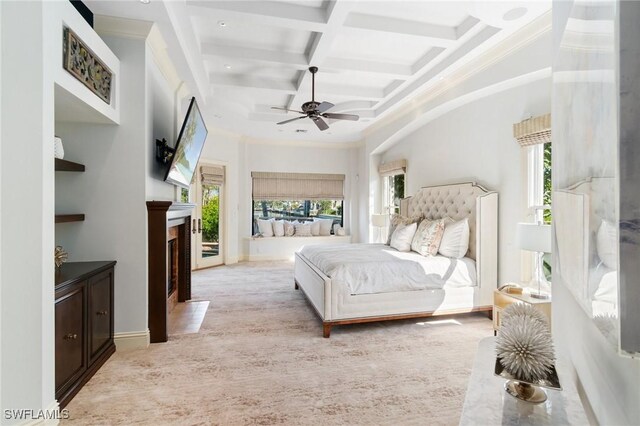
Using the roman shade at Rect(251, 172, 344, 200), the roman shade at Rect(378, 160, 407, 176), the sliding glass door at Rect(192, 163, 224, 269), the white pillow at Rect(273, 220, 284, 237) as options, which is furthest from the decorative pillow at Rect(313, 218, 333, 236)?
the sliding glass door at Rect(192, 163, 224, 269)

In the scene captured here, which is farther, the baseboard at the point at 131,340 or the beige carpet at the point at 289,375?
the baseboard at the point at 131,340

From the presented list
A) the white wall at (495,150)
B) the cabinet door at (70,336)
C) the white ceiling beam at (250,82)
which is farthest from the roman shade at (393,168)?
the cabinet door at (70,336)

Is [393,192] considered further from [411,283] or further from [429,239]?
[411,283]

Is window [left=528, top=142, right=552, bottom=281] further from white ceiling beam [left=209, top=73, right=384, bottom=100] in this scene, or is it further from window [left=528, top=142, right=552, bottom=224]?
white ceiling beam [left=209, top=73, right=384, bottom=100]

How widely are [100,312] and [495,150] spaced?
4.21m

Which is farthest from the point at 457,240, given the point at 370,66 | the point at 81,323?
the point at 81,323

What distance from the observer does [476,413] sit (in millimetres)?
1033

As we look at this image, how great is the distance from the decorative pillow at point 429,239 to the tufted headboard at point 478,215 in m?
0.36

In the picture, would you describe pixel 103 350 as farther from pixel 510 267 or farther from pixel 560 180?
pixel 510 267

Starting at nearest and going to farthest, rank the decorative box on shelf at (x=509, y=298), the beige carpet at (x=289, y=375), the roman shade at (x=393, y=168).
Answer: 1. the beige carpet at (x=289, y=375)
2. the decorative box on shelf at (x=509, y=298)
3. the roman shade at (x=393, y=168)

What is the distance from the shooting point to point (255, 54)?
11.7ft

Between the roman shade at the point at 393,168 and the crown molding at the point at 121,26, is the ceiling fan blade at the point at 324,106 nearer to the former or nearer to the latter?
the crown molding at the point at 121,26

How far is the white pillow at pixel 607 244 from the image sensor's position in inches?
25.0

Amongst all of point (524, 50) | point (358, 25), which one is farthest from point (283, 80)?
point (524, 50)
